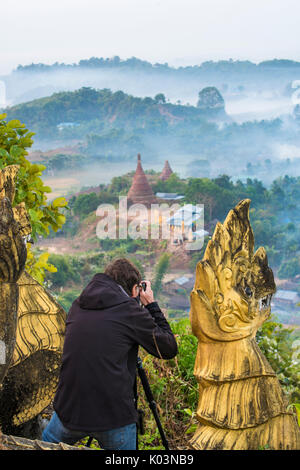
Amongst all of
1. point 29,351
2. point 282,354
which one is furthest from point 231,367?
point 282,354

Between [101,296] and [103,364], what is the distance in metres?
0.22

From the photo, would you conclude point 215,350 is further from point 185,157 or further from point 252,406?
point 185,157

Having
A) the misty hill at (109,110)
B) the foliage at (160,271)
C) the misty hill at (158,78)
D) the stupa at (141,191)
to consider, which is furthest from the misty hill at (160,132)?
the foliage at (160,271)

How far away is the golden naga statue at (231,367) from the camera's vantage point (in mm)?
1736

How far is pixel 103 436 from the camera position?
1.69 metres

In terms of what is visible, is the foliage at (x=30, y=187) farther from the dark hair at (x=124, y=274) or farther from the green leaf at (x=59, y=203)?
the dark hair at (x=124, y=274)

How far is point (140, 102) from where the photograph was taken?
4362 centimetres

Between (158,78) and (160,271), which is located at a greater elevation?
(158,78)

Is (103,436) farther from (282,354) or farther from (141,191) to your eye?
(141,191)

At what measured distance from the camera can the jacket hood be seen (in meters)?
1.72

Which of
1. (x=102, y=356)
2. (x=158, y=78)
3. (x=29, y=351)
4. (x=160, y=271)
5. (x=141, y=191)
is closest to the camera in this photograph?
(x=102, y=356)

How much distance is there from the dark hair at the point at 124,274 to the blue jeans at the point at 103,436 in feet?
1.55
